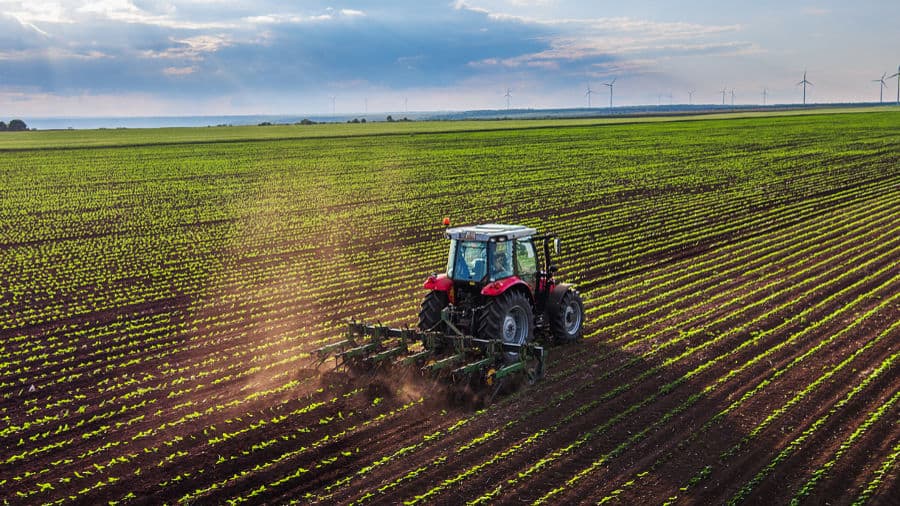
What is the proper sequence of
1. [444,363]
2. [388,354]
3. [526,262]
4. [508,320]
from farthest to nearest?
[526,262], [508,320], [388,354], [444,363]

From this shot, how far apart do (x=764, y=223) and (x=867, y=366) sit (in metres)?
15.9

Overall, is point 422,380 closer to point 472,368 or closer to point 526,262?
point 472,368

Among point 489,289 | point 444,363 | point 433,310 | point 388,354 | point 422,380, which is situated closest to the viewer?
point 444,363

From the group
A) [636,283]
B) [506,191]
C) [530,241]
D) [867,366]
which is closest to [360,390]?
[530,241]

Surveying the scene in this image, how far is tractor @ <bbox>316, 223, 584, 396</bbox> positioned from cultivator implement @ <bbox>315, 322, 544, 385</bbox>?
16 millimetres

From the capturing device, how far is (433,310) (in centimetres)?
1428

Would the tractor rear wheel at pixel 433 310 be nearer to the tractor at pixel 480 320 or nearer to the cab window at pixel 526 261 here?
the tractor at pixel 480 320

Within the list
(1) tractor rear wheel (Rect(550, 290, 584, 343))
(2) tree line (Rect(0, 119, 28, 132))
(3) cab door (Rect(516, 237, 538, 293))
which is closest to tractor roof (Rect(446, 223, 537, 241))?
(3) cab door (Rect(516, 237, 538, 293))

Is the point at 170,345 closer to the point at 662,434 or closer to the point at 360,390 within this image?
the point at 360,390

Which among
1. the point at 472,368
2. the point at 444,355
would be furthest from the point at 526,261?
the point at 472,368

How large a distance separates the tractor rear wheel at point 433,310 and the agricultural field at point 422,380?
1199mm

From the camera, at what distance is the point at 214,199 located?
39.5 metres

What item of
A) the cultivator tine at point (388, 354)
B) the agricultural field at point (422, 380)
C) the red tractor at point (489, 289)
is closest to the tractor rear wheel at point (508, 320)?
the red tractor at point (489, 289)

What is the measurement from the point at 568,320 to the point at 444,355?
2764 mm
